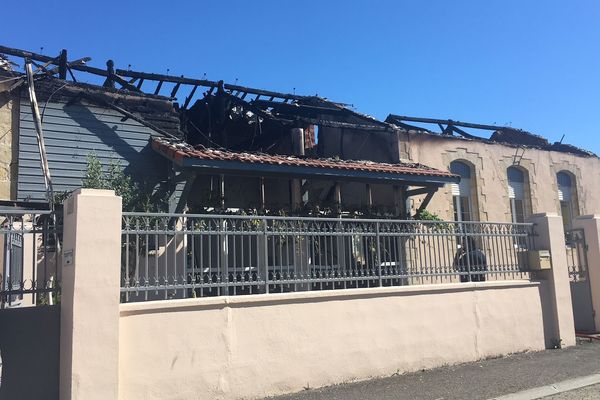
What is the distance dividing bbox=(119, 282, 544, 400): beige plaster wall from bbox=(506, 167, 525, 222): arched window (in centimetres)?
705

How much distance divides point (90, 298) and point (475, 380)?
4.79 m

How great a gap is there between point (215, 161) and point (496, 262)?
16.3ft

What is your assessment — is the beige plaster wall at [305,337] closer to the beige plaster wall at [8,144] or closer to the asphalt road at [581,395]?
the asphalt road at [581,395]

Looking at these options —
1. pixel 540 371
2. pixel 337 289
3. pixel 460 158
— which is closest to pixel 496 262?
pixel 540 371

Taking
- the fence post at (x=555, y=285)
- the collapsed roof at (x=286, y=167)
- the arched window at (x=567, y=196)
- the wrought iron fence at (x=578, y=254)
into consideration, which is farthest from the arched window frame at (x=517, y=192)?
the fence post at (x=555, y=285)

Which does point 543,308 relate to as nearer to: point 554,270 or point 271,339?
point 554,270

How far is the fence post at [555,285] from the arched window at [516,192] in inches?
232

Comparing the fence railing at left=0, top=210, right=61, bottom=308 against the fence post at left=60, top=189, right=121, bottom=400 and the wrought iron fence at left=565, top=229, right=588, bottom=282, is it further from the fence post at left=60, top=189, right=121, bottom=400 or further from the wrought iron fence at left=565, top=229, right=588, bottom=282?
the wrought iron fence at left=565, top=229, right=588, bottom=282

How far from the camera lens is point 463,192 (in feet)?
46.5

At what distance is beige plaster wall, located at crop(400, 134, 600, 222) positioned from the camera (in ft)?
43.6

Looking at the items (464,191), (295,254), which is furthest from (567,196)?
(295,254)

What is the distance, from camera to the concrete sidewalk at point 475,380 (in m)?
6.15

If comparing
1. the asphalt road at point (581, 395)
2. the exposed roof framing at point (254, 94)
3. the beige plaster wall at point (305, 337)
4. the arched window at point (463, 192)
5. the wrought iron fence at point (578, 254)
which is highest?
the exposed roof framing at point (254, 94)

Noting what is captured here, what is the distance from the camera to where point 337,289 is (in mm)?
7055
